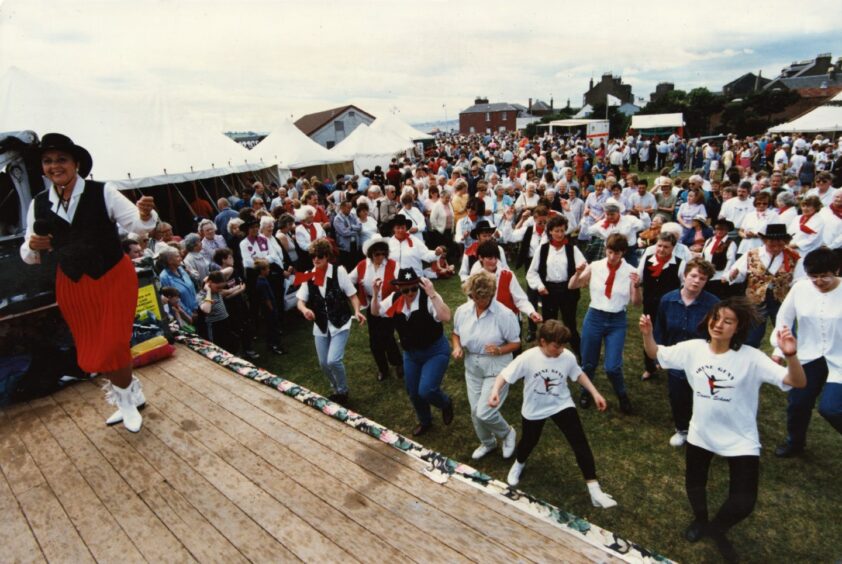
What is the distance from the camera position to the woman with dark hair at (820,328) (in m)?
3.53

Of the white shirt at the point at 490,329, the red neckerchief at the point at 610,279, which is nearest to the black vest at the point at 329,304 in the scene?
the white shirt at the point at 490,329

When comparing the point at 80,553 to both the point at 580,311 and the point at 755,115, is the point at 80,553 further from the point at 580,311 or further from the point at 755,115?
the point at 755,115

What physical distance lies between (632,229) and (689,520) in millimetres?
4511

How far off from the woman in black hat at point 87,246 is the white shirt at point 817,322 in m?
4.67

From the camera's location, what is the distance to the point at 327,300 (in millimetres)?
5082

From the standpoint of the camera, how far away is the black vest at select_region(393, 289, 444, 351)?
4363 mm

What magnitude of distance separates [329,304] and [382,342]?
1185mm

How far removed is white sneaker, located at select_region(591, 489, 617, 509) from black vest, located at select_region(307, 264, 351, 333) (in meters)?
2.89

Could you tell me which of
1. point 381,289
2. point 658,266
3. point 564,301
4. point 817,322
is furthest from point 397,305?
point 817,322

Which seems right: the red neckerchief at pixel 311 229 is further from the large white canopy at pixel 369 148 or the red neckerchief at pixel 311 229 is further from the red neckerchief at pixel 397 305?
the large white canopy at pixel 369 148

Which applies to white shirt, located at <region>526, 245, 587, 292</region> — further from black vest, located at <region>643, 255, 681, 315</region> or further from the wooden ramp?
the wooden ramp

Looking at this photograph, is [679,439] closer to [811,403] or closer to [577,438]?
[811,403]

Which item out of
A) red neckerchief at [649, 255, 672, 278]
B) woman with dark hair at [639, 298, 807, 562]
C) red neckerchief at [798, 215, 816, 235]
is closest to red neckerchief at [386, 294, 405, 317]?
woman with dark hair at [639, 298, 807, 562]

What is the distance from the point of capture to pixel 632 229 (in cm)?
707
